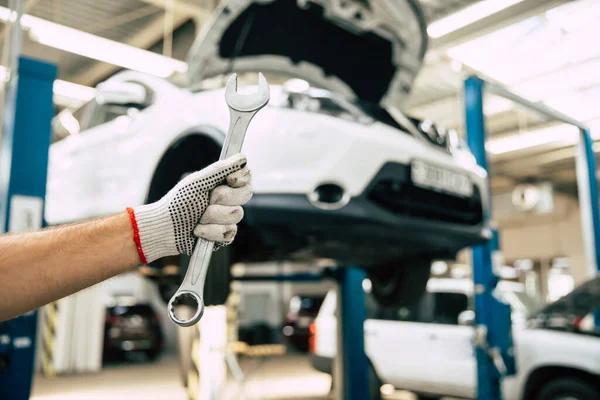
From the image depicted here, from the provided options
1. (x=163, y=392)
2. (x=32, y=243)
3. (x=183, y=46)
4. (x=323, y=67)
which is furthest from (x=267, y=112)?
(x=183, y=46)

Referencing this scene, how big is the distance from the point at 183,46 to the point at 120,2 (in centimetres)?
117

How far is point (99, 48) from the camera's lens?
6.01 metres

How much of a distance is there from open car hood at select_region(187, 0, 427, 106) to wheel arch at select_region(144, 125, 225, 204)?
43 centimetres

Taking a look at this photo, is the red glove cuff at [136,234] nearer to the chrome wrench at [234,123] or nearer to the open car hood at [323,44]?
the chrome wrench at [234,123]

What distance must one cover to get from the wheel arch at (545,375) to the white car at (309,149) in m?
1.65

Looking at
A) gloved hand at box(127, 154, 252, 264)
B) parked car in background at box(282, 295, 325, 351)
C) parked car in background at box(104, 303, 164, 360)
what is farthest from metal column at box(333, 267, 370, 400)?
parked car in background at box(282, 295, 325, 351)

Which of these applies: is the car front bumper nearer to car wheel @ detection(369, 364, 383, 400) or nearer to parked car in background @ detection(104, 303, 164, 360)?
car wheel @ detection(369, 364, 383, 400)

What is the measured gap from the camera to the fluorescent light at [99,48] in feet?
18.1

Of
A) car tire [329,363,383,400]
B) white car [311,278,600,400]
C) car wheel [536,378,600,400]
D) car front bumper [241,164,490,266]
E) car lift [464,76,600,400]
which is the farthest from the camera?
white car [311,278,600,400]

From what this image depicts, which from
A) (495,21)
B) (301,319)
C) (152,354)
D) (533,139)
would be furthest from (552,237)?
(152,354)

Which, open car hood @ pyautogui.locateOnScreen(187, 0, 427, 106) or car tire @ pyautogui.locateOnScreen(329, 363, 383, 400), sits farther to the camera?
car tire @ pyautogui.locateOnScreen(329, 363, 383, 400)

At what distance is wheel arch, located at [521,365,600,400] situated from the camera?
3.70 meters

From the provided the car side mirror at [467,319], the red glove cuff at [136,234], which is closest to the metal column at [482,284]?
the car side mirror at [467,319]

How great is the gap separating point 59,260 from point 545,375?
3.88m
